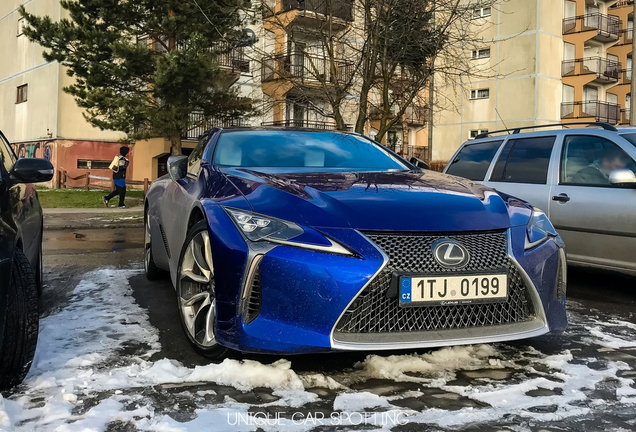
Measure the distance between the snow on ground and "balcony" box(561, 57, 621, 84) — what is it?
3618cm

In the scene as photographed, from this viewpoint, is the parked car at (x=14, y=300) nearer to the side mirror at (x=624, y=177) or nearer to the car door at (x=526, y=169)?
the side mirror at (x=624, y=177)

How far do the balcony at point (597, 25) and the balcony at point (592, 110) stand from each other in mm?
4083

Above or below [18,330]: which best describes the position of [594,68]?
above

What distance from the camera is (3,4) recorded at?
112 feet

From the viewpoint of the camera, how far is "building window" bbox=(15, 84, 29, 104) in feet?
102

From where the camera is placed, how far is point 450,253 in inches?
115

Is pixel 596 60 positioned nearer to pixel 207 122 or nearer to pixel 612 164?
pixel 207 122

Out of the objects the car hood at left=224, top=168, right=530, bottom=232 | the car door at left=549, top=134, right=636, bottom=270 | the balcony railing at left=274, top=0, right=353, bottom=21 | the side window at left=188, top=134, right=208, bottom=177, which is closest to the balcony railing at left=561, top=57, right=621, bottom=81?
the balcony railing at left=274, top=0, right=353, bottom=21

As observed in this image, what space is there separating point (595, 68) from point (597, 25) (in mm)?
2579

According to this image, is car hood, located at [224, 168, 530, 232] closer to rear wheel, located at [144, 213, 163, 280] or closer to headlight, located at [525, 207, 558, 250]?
headlight, located at [525, 207, 558, 250]

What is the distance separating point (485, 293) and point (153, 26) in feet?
60.9

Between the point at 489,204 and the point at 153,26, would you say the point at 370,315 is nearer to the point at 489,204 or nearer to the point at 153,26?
the point at 489,204

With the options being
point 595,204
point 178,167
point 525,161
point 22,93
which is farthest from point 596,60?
point 178,167

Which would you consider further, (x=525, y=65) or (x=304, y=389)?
(x=525, y=65)
